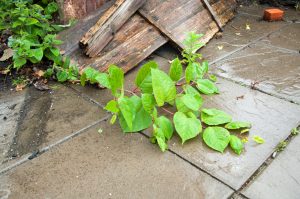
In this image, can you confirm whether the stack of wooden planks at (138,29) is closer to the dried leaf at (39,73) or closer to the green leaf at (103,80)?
the dried leaf at (39,73)

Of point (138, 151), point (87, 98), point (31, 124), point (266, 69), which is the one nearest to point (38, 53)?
point (87, 98)

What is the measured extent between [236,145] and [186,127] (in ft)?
1.08

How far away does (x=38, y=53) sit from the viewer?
2.80 meters

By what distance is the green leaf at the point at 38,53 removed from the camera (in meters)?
2.77

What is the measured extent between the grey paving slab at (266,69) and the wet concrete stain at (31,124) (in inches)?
62.0

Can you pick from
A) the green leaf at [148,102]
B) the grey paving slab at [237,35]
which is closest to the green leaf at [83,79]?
the green leaf at [148,102]

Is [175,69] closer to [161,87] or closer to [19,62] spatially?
[161,87]

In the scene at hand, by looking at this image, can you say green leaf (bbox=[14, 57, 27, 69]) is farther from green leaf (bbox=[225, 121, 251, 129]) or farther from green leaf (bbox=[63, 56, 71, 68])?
green leaf (bbox=[225, 121, 251, 129])

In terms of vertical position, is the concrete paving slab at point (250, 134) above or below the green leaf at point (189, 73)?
below

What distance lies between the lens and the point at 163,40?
10.1ft

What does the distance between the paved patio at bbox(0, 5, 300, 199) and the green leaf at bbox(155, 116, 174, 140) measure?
61 millimetres

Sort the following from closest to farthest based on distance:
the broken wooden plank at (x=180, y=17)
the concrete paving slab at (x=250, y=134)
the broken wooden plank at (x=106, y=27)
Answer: the concrete paving slab at (x=250, y=134) → the broken wooden plank at (x=106, y=27) → the broken wooden plank at (x=180, y=17)

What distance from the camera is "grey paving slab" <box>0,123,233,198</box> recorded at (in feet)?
5.55

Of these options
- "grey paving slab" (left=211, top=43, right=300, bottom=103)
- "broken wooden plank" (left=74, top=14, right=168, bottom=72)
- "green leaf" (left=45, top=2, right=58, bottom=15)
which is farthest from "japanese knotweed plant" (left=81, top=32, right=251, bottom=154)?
"green leaf" (left=45, top=2, right=58, bottom=15)
